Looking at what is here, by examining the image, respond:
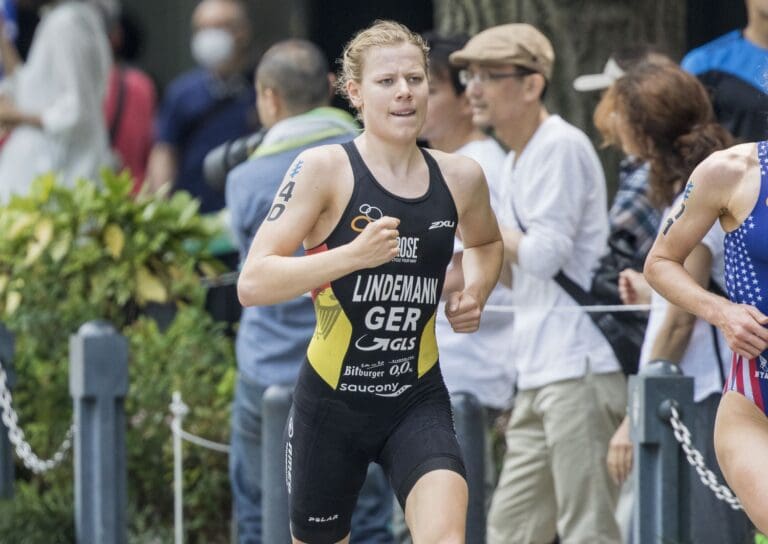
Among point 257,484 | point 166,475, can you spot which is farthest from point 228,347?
point 257,484

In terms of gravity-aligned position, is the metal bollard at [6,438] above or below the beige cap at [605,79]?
below

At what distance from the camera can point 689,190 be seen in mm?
4938

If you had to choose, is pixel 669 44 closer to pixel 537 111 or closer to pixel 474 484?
pixel 537 111

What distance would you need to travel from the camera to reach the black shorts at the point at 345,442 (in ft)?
16.7

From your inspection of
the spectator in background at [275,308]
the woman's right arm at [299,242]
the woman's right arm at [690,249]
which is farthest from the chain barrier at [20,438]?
the woman's right arm at [690,249]

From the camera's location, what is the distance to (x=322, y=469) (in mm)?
5195

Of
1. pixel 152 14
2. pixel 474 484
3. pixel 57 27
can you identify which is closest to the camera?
pixel 474 484

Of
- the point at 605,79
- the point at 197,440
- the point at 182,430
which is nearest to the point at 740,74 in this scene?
the point at 605,79

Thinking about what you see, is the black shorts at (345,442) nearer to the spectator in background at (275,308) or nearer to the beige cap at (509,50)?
the spectator in background at (275,308)

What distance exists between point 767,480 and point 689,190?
88cm

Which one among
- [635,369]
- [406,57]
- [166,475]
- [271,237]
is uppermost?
[406,57]

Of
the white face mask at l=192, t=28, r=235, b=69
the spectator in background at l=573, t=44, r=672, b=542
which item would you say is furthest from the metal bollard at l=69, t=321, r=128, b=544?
the white face mask at l=192, t=28, r=235, b=69

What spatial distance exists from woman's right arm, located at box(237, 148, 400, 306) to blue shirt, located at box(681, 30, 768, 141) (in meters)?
2.16

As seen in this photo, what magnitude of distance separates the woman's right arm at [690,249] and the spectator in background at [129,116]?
21.2 feet
